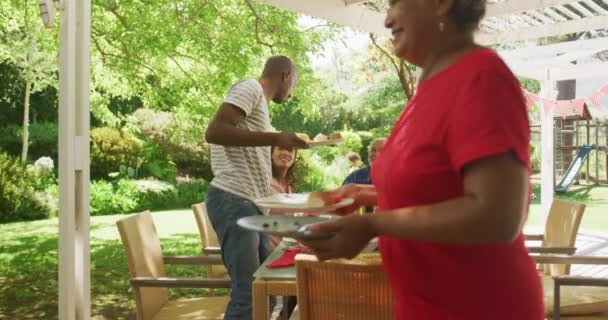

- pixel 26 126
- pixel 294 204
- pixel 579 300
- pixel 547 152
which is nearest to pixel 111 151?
pixel 26 126

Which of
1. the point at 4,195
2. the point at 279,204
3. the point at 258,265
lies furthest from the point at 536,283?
the point at 4,195


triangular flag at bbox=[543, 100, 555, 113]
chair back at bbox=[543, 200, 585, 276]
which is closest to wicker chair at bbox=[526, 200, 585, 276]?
chair back at bbox=[543, 200, 585, 276]

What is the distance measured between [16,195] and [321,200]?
879 centimetres

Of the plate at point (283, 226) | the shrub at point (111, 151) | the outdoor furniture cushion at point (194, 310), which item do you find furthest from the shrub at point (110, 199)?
the plate at point (283, 226)

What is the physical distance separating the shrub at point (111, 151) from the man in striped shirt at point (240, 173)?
29.7 ft

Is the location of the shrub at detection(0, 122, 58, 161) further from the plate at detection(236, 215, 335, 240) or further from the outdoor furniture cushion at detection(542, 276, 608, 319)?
the plate at detection(236, 215, 335, 240)

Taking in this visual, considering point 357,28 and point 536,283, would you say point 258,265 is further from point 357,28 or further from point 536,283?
point 357,28

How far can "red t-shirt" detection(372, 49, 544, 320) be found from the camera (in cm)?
81

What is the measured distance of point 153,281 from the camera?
2.39m

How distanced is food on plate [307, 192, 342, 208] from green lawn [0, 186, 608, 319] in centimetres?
480

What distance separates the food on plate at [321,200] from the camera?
4.70ft

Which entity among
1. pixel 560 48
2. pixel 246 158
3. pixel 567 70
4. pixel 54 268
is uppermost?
pixel 560 48

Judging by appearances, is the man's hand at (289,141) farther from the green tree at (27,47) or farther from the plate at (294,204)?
the green tree at (27,47)

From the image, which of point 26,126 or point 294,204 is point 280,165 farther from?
point 26,126
